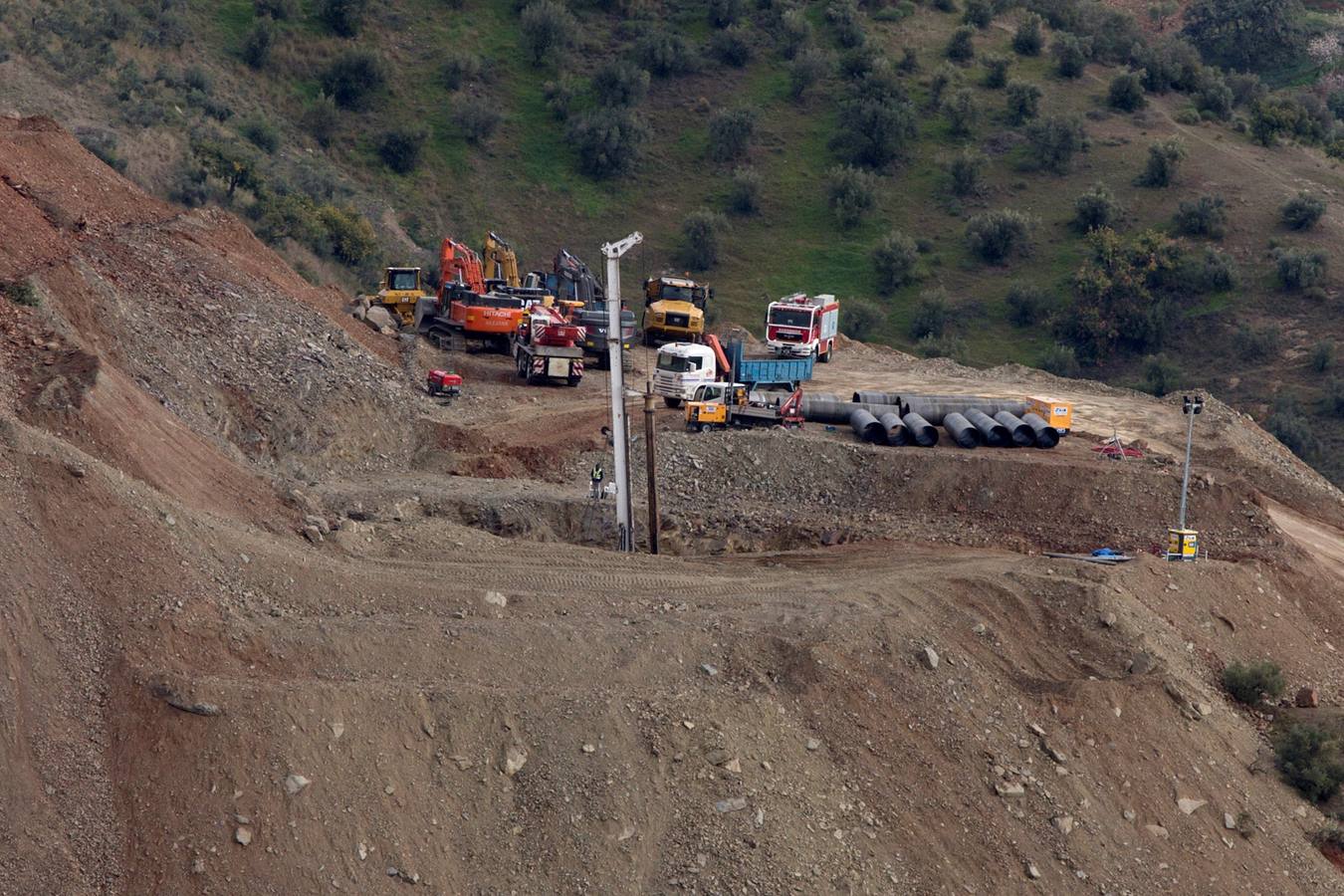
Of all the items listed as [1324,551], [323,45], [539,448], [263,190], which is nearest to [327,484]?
[539,448]

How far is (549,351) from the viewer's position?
35.5 meters

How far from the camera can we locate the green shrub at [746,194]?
61156mm

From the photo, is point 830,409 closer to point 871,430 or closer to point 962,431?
point 871,430

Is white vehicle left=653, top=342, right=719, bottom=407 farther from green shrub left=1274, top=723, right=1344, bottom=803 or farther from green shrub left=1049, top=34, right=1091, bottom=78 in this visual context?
green shrub left=1049, top=34, right=1091, bottom=78

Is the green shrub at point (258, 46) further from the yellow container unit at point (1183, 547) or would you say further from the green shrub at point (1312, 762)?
the green shrub at point (1312, 762)

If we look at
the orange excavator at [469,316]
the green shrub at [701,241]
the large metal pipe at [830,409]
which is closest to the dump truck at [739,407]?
the large metal pipe at [830,409]

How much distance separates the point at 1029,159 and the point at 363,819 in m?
54.0

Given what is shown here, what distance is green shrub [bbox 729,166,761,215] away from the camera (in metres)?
61.2

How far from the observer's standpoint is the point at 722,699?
17.5 metres

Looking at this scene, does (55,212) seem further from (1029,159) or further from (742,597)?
(1029,159)

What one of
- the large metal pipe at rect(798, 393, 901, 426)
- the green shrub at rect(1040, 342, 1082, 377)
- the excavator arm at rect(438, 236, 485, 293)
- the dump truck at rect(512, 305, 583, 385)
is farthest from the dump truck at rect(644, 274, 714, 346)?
the green shrub at rect(1040, 342, 1082, 377)

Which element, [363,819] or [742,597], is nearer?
[363,819]

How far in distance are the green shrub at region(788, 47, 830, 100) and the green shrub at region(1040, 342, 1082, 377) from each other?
860 inches

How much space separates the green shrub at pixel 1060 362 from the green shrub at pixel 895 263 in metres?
7.69
